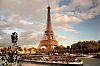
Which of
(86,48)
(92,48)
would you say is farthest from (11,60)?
(86,48)

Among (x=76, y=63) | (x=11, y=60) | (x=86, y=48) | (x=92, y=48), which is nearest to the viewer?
(x=11, y=60)

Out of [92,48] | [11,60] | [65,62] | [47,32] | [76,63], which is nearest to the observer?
[11,60]

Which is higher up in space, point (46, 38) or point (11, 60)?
point (46, 38)

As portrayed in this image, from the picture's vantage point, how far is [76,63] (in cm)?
1184

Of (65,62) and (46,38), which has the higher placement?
(46,38)

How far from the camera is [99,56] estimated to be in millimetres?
17672

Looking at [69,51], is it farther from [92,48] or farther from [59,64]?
[59,64]

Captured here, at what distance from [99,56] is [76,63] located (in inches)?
245

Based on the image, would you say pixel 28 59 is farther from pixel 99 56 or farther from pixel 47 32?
pixel 99 56

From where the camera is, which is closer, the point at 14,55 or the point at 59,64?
the point at 14,55

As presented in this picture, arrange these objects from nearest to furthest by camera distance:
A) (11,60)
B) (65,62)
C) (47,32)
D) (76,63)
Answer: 1. (11,60)
2. (76,63)
3. (65,62)
4. (47,32)

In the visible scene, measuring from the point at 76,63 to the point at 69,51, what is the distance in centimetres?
858

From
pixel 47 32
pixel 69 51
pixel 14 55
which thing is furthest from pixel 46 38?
pixel 14 55

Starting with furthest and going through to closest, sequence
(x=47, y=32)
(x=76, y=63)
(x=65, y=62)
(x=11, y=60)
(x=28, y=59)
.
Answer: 1. (x=47, y=32)
2. (x=28, y=59)
3. (x=65, y=62)
4. (x=76, y=63)
5. (x=11, y=60)
